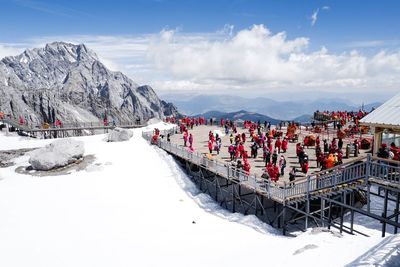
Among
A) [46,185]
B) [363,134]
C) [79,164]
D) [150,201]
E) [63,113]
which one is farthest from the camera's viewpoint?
[63,113]

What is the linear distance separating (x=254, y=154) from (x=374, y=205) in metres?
10.2

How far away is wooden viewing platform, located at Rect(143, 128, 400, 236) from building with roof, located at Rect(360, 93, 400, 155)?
1794 millimetres

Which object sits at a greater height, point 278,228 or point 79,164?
point 79,164

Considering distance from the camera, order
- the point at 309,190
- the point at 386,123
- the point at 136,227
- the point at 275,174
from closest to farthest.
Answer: the point at 386,123 < the point at 309,190 < the point at 275,174 < the point at 136,227

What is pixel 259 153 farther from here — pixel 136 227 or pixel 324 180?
pixel 136 227

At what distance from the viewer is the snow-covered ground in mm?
16234

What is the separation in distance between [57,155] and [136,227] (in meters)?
13.8

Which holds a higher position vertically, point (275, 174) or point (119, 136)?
point (119, 136)

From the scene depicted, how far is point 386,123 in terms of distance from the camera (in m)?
18.4

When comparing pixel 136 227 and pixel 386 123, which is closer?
pixel 386 123

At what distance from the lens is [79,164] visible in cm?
3262

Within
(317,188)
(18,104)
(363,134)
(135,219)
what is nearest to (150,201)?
(135,219)

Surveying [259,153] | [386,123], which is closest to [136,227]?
[259,153]

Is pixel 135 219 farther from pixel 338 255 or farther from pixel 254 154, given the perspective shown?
pixel 338 255
